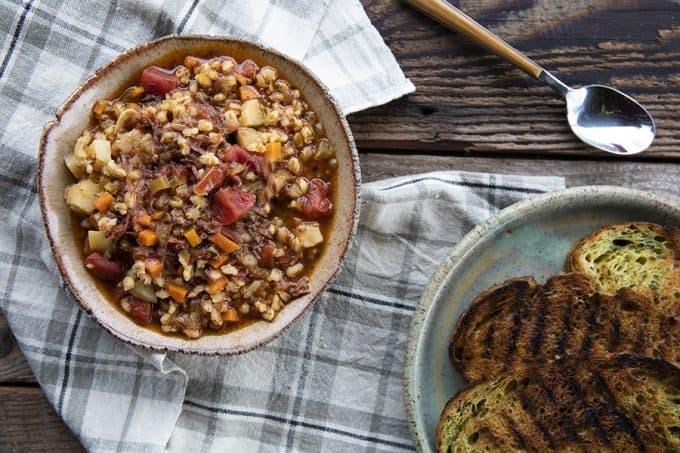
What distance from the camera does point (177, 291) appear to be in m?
2.69

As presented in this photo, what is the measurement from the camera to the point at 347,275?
3.33 meters

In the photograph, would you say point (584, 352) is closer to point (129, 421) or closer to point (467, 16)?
point (467, 16)

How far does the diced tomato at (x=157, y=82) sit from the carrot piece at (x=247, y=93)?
0.25 m

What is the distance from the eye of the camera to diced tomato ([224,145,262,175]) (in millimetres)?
2682

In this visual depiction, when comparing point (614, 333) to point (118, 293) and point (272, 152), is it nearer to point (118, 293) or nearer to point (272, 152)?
point (272, 152)

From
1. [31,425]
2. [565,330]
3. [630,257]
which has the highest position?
[630,257]

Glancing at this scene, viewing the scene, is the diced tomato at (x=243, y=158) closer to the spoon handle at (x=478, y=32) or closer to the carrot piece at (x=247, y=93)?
the carrot piece at (x=247, y=93)

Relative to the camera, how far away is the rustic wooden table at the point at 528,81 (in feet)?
11.1

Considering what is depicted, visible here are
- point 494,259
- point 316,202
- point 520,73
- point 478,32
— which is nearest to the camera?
point 316,202

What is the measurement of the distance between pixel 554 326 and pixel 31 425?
2.23 meters

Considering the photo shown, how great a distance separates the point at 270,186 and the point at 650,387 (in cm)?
161

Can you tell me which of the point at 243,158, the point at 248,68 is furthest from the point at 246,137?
the point at 248,68

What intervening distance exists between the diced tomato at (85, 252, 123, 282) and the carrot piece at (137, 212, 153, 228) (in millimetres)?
218

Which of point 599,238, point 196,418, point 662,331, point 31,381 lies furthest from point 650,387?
point 31,381
